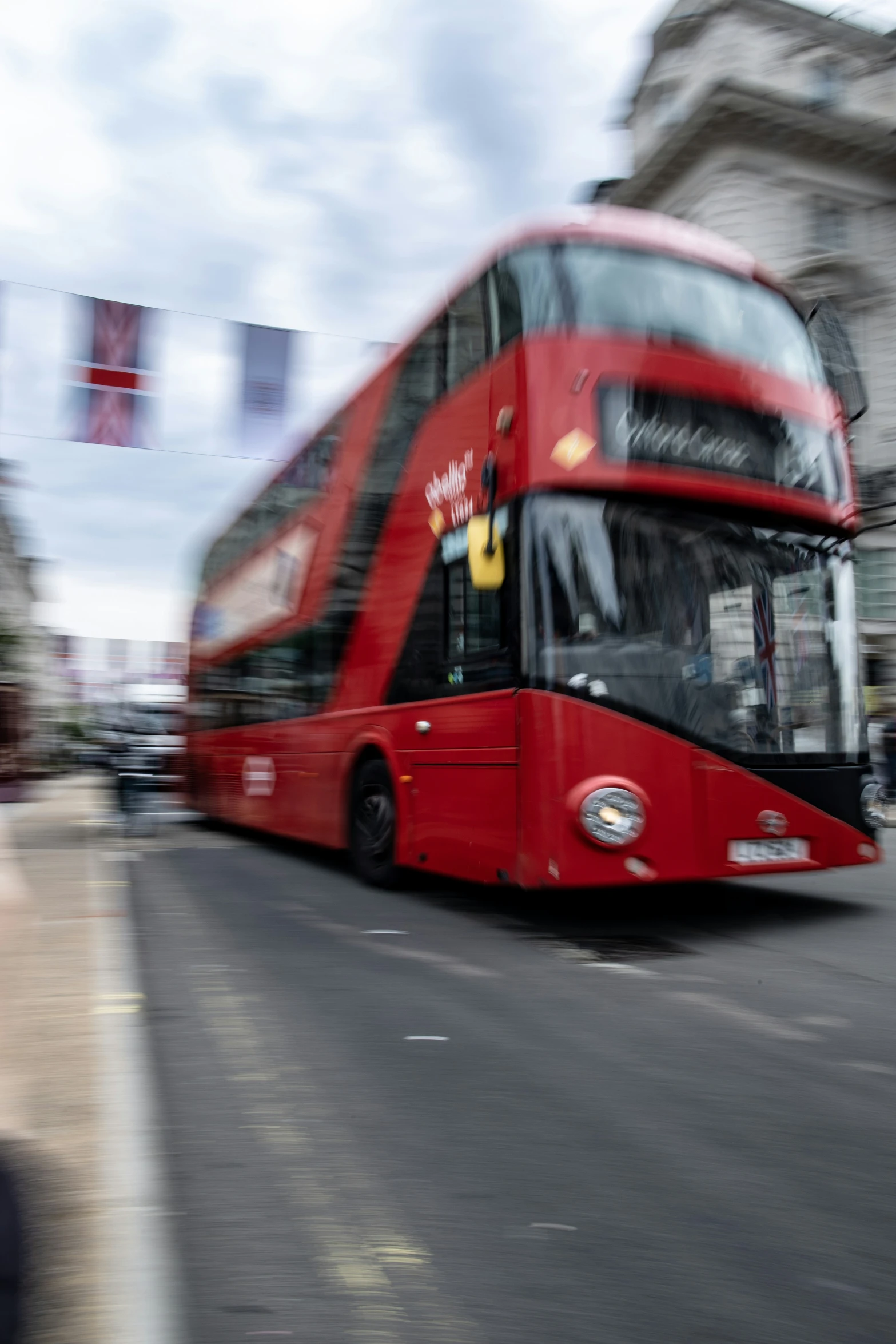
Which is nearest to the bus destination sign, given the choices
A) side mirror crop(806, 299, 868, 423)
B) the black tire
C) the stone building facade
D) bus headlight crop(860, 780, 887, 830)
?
side mirror crop(806, 299, 868, 423)

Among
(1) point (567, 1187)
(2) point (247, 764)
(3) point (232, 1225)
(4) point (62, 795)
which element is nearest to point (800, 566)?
(1) point (567, 1187)

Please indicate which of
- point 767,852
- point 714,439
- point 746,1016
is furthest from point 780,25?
point 746,1016

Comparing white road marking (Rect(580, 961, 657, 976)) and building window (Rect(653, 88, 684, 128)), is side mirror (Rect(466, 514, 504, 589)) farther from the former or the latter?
building window (Rect(653, 88, 684, 128))

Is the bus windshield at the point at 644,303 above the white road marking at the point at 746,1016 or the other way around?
above

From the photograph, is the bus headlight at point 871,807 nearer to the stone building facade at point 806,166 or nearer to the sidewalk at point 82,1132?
the sidewalk at point 82,1132

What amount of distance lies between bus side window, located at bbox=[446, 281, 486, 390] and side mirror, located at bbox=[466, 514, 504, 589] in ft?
3.64

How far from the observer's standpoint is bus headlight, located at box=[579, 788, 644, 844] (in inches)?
216

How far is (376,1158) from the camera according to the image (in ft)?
9.33

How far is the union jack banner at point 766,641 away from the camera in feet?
20.0

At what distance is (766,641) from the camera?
616 cm

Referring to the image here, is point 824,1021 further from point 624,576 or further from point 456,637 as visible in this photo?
point 456,637

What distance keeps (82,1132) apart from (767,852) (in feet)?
13.3

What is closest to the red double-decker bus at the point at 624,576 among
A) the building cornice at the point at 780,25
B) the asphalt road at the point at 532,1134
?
the asphalt road at the point at 532,1134

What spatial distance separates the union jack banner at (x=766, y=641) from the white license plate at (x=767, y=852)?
29.1 inches
